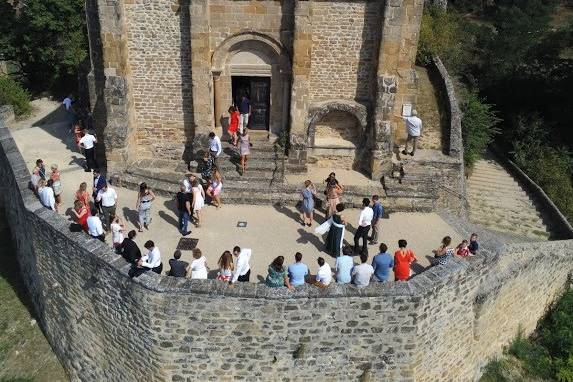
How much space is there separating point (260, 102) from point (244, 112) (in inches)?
25.1

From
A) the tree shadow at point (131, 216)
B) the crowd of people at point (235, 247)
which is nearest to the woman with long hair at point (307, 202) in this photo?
the crowd of people at point (235, 247)

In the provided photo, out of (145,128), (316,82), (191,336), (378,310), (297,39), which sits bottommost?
(191,336)

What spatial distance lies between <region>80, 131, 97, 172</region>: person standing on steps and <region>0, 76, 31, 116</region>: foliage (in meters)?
11.2

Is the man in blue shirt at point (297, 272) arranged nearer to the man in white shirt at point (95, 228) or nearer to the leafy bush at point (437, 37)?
the man in white shirt at point (95, 228)

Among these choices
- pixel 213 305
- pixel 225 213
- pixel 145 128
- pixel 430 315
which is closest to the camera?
pixel 213 305

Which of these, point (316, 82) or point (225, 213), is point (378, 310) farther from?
point (316, 82)

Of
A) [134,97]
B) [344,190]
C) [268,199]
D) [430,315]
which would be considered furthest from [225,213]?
[430,315]

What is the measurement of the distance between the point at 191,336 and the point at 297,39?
7.96 meters

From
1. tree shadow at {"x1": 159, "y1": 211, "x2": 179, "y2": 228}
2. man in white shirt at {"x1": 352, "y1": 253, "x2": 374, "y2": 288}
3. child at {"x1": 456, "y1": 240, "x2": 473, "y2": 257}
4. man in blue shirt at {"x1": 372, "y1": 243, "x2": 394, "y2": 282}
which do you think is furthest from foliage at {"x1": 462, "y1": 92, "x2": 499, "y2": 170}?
tree shadow at {"x1": 159, "y1": 211, "x2": 179, "y2": 228}

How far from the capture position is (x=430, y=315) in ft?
36.4

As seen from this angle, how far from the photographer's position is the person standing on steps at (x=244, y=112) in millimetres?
15469

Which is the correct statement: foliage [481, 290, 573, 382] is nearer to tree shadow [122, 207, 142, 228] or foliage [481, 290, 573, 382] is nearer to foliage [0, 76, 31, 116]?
tree shadow [122, 207, 142, 228]

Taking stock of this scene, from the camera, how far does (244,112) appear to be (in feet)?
51.0

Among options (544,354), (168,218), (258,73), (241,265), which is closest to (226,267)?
(241,265)
